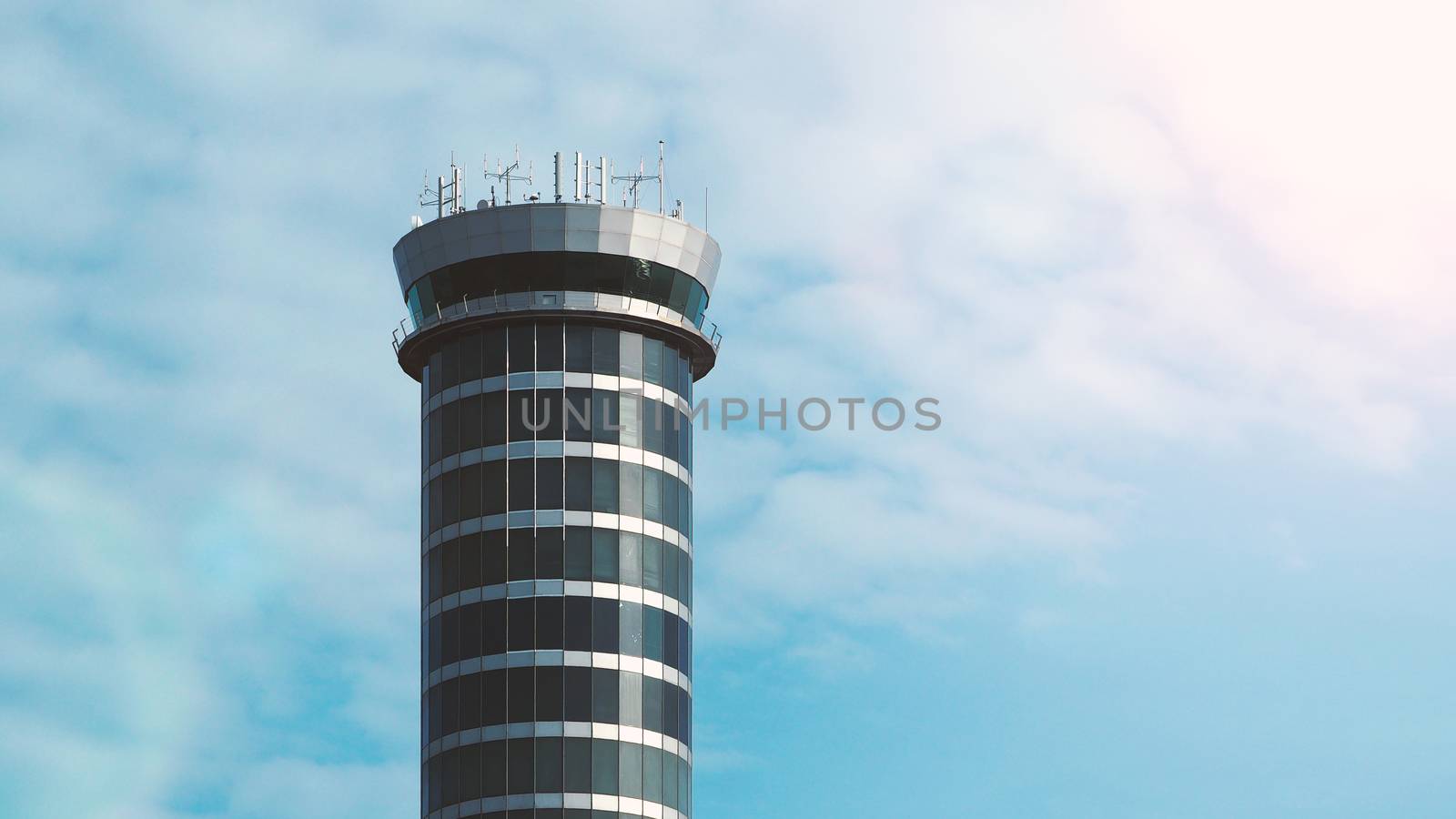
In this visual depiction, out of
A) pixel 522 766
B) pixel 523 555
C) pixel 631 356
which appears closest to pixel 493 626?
pixel 523 555

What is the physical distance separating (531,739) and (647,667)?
21.9ft

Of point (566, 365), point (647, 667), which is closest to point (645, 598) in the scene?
point (647, 667)

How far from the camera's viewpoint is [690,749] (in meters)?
127

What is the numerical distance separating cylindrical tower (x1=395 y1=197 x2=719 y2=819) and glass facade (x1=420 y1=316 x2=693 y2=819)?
0.29 feet

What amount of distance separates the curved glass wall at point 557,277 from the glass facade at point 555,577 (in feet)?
1.72

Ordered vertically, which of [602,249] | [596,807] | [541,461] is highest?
[602,249]

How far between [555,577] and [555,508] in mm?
3298

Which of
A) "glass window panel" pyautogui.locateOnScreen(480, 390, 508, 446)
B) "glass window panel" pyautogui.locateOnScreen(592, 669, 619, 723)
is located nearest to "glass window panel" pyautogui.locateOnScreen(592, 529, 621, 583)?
"glass window panel" pyautogui.locateOnScreen(592, 669, 619, 723)

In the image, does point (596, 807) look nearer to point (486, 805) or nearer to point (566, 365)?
point (486, 805)

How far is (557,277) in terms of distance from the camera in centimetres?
12700

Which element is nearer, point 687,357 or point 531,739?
point 531,739

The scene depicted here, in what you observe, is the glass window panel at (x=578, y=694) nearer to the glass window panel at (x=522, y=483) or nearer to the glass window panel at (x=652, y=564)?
the glass window panel at (x=652, y=564)

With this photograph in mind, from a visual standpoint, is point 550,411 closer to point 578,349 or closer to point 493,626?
point 578,349

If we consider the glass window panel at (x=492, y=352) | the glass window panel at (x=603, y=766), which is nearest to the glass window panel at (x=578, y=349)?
the glass window panel at (x=492, y=352)
